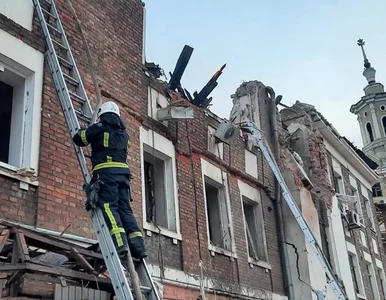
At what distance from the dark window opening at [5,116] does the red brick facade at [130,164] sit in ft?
2.01

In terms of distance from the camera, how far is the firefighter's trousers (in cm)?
484

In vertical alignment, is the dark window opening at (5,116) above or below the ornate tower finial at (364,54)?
below

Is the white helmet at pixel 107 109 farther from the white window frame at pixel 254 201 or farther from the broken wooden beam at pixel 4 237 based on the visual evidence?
the white window frame at pixel 254 201

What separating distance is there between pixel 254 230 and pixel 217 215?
1448 millimetres

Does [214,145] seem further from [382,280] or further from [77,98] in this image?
[382,280]

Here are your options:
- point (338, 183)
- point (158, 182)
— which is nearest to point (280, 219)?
point (158, 182)

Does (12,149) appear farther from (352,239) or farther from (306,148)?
(352,239)

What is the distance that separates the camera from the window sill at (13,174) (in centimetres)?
599

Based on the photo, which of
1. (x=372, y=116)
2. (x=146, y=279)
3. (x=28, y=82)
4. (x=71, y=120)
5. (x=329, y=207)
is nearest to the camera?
(x=146, y=279)

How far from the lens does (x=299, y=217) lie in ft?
36.7

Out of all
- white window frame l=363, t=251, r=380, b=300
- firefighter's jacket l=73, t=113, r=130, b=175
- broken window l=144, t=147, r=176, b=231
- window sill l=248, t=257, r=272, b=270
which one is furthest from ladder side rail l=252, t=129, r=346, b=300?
white window frame l=363, t=251, r=380, b=300

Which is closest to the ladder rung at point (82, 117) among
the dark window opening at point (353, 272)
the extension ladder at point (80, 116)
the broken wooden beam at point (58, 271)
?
the extension ladder at point (80, 116)

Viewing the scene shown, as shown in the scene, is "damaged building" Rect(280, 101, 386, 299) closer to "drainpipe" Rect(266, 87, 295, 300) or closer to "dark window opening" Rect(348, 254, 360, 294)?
"dark window opening" Rect(348, 254, 360, 294)

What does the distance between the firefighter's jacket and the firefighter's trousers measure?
0.29 feet
